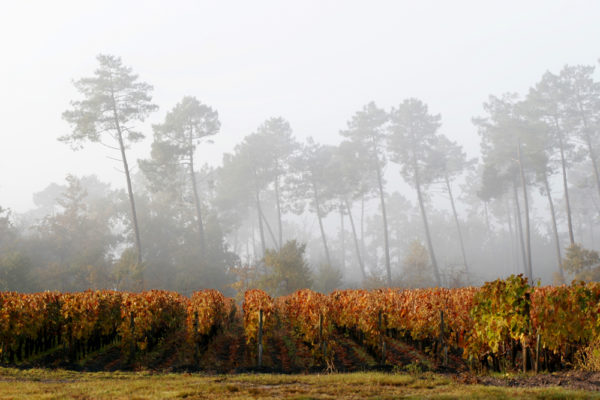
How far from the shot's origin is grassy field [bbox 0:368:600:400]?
268 inches

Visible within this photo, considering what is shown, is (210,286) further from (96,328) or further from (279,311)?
(96,328)

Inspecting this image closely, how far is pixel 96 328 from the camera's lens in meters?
12.5

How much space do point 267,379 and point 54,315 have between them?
7.28 metres

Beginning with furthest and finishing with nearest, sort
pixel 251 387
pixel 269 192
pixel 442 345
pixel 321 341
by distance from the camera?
pixel 269 192 → pixel 442 345 → pixel 321 341 → pixel 251 387

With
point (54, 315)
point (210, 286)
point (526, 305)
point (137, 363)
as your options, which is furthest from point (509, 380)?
point (210, 286)

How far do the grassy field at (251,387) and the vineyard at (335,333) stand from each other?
1.36 m

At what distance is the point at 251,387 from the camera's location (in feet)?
25.0

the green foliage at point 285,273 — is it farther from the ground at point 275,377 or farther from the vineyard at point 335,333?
the ground at point 275,377

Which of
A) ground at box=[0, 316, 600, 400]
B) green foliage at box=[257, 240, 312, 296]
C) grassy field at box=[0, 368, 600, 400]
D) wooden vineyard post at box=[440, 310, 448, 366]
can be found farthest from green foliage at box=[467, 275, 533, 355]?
green foliage at box=[257, 240, 312, 296]

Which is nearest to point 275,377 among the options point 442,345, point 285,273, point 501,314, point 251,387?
point 251,387

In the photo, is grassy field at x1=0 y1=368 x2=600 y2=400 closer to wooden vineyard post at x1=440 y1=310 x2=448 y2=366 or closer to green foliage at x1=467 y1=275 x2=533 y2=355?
green foliage at x1=467 y1=275 x2=533 y2=355

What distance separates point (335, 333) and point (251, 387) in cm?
674

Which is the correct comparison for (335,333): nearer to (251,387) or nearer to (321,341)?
(321,341)

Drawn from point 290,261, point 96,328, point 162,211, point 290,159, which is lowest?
point 96,328
